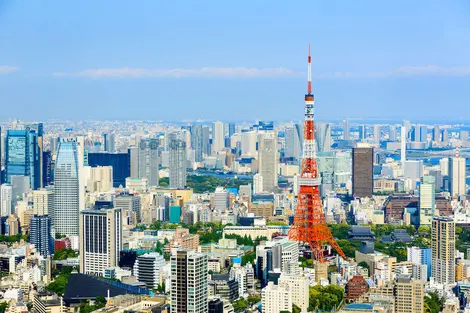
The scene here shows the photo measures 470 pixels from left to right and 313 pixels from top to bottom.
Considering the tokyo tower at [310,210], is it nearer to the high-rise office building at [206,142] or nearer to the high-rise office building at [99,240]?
the high-rise office building at [99,240]

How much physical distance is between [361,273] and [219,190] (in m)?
7.28

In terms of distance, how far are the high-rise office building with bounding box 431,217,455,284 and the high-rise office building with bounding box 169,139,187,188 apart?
29.5 feet

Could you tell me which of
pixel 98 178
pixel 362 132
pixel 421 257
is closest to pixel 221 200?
pixel 98 178

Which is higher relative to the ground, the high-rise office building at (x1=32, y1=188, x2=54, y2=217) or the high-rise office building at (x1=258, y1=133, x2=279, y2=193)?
the high-rise office building at (x1=258, y1=133, x2=279, y2=193)

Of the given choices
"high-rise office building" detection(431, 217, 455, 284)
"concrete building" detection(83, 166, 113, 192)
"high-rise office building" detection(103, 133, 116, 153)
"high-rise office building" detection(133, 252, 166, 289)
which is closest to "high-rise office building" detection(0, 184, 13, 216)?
"concrete building" detection(83, 166, 113, 192)

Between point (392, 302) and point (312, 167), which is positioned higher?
point (312, 167)

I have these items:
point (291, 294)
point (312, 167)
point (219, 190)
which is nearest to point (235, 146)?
point (219, 190)

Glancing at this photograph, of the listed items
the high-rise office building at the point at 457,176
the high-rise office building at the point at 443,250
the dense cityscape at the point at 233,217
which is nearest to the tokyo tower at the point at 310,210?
the dense cityscape at the point at 233,217

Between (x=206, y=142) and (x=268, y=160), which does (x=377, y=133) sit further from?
(x=206, y=142)

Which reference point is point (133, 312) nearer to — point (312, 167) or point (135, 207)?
point (312, 167)

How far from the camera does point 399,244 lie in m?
11.9

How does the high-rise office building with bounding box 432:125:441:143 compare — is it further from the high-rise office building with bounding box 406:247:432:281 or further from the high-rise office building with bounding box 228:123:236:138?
the high-rise office building with bounding box 406:247:432:281

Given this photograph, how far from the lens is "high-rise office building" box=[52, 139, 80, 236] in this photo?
1251 centimetres

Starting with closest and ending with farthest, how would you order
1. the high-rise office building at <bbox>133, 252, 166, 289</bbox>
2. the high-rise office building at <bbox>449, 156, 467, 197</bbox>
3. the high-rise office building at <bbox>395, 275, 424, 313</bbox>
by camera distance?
the high-rise office building at <bbox>395, 275, 424, 313</bbox>, the high-rise office building at <bbox>133, 252, 166, 289</bbox>, the high-rise office building at <bbox>449, 156, 467, 197</bbox>
